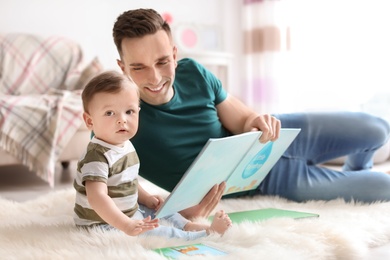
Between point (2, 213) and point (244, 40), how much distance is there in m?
2.64

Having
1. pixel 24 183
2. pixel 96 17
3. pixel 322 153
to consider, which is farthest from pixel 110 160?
pixel 96 17

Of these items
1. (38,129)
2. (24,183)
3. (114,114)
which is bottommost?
(24,183)

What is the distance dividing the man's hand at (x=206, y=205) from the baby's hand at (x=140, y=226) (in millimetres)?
328

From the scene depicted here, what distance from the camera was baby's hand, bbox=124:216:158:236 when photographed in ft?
3.10

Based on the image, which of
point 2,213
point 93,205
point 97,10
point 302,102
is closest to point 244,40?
point 302,102

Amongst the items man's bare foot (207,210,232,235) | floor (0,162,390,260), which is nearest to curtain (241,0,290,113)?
floor (0,162,390,260)

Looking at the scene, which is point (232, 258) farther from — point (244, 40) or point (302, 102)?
point (244, 40)

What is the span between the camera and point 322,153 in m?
1.55

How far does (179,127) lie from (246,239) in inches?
17.8

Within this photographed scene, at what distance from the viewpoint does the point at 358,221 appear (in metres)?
1.22

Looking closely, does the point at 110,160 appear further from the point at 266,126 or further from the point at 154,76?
the point at 266,126

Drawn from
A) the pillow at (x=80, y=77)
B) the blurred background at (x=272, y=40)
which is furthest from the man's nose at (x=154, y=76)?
the blurred background at (x=272, y=40)

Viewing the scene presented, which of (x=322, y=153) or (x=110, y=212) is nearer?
(x=110, y=212)

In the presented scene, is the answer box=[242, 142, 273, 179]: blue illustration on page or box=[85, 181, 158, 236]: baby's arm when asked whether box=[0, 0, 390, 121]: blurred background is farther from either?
box=[85, 181, 158, 236]: baby's arm
